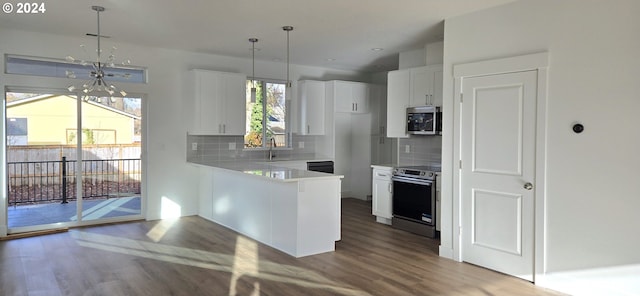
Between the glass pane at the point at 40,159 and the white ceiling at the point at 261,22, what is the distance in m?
1.01

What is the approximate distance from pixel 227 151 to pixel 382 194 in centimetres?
269

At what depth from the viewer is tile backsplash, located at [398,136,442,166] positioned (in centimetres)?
606

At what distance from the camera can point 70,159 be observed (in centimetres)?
589

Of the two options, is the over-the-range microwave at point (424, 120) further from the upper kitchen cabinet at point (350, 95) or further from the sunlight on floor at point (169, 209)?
the sunlight on floor at point (169, 209)

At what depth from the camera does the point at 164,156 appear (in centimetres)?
652

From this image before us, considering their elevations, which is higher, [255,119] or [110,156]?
[255,119]

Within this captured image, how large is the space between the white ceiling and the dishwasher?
1980mm

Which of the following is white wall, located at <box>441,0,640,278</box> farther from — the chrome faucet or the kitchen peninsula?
the chrome faucet

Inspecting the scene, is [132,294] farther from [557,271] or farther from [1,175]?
[557,271]

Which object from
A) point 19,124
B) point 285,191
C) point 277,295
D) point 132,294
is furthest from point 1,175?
point 277,295

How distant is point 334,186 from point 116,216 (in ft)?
11.5

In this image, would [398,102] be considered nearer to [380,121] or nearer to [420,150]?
[420,150]
